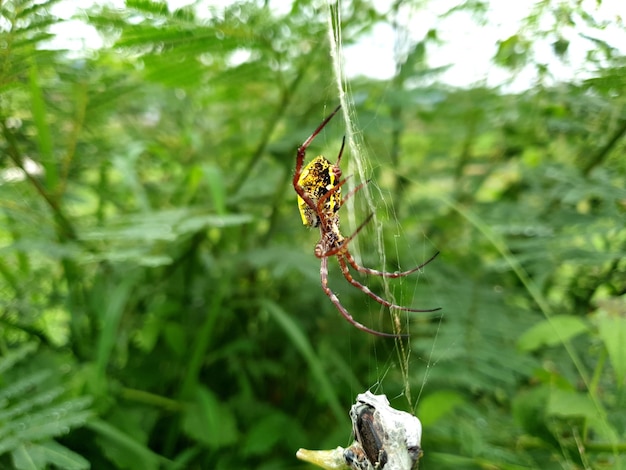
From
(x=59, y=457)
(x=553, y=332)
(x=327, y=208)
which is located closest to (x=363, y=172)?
(x=327, y=208)

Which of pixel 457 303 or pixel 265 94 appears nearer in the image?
pixel 457 303

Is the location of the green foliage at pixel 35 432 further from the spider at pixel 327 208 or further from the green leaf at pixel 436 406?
the green leaf at pixel 436 406

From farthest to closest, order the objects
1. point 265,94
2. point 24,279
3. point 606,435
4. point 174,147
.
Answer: point 174,147, point 265,94, point 24,279, point 606,435

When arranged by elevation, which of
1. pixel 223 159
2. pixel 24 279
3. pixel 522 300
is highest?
pixel 223 159

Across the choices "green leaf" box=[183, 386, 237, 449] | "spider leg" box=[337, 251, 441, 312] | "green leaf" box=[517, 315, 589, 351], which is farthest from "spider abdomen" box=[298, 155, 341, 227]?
"green leaf" box=[183, 386, 237, 449]

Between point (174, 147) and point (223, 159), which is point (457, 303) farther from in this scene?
point (174, 147)

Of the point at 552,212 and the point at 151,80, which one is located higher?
the point at 151,80

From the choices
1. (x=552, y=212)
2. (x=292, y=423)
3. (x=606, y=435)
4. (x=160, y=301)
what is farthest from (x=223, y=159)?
(x=606, y=435)

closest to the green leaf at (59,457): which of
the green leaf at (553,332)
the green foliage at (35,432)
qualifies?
the green foliage at (35,432)
